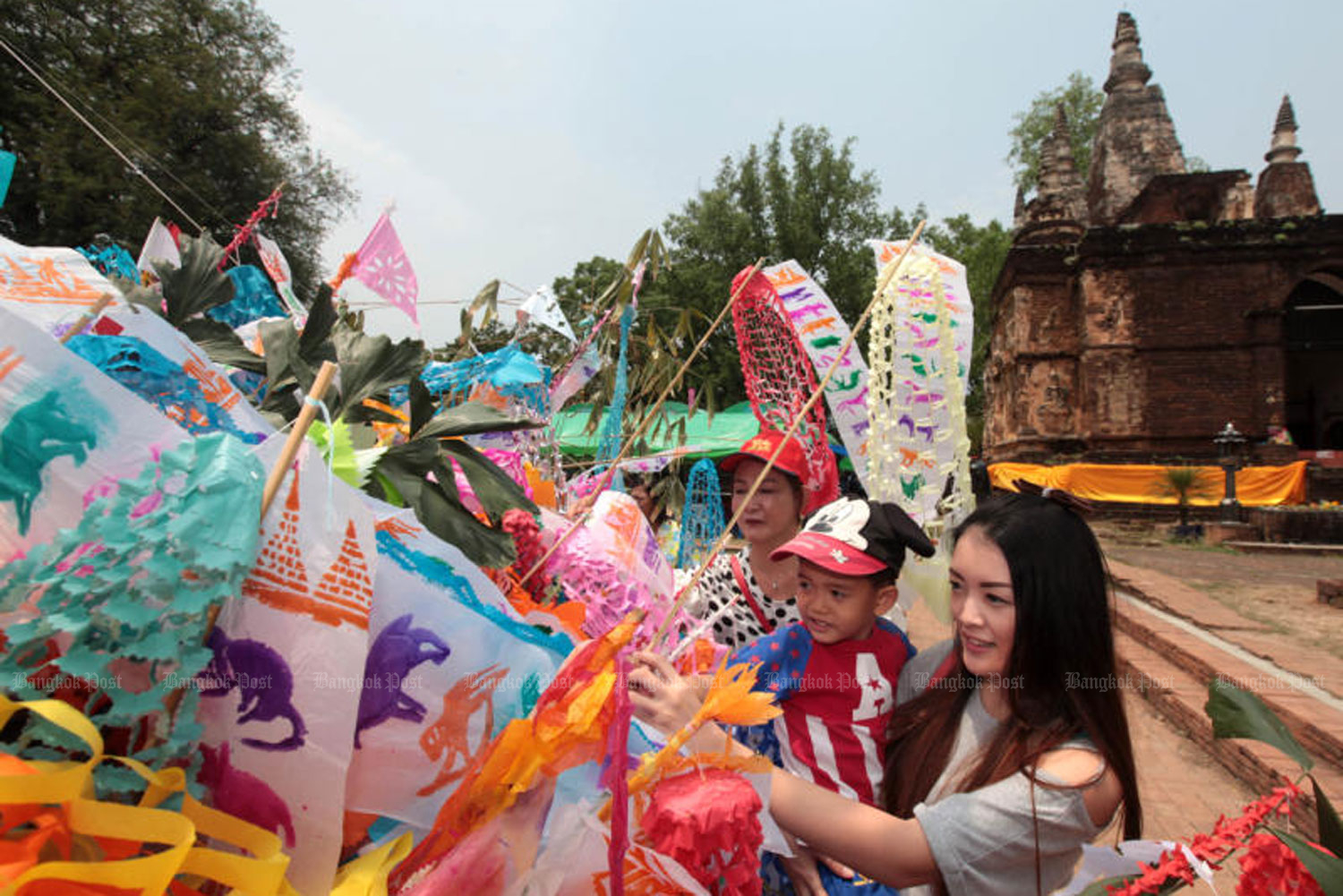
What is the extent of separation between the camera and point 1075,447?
15484 mm

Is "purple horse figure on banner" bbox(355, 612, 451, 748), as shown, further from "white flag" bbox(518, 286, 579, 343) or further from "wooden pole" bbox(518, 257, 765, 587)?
"white flag" bbox(518, 286, 579, 343)

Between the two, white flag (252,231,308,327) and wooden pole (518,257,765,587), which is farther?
white flag (252,231,308,327)

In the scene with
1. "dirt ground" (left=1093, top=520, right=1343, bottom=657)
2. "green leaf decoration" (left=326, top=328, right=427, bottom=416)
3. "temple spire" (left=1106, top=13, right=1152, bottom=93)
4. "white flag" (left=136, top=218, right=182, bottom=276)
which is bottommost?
"dirt ground" (left=1093, top=520, right=1343, bottom=657)

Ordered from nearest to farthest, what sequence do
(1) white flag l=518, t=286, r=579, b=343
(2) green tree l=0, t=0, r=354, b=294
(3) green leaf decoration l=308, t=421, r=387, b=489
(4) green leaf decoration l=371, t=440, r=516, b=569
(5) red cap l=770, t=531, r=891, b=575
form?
(3) green leaf decoration l=308, t=421, r=387, b=489 < (4) green leaf decoration l=371, t=440, r=516, b=569 < (5) red cap l=770, t=531, r=891, b=575 < (1) white flag l=518, t=286, r=579, b=343 < (2) green tree l=0, t=0, r=354, b=294

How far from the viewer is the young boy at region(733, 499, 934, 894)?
1.35 m

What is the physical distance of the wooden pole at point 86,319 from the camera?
0.63 m

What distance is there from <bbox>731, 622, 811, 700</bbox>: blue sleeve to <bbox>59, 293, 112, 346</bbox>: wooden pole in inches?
44.2

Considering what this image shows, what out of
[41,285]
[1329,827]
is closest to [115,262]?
[41,285]

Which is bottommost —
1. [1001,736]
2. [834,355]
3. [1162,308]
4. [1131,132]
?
[1001,736]

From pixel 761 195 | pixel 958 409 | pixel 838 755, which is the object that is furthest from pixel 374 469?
pixel 761 195

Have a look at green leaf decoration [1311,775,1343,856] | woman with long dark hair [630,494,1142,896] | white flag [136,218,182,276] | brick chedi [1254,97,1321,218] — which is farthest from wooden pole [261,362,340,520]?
brick chedi [1254,97,1321,218]

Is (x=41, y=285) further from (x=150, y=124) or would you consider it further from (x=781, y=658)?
(x=150, y=124)

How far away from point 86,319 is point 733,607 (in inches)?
64.1

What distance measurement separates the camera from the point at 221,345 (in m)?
0.97
